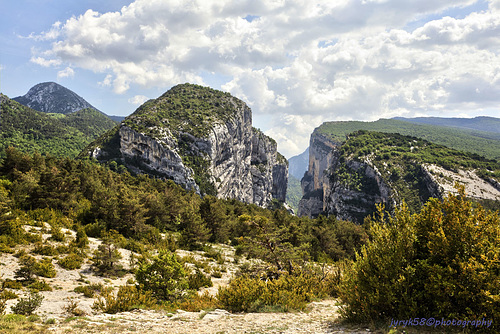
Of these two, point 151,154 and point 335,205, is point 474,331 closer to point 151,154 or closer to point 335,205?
point 151,154

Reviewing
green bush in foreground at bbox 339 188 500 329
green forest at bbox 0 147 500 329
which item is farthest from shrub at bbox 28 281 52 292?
green bush in foreground at bbox 339 188 500 329

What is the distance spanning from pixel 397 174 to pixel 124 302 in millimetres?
106054

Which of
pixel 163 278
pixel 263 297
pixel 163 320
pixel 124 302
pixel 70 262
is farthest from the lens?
pixel 70 262

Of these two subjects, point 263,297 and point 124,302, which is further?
point 263,297

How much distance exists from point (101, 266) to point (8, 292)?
525 cm

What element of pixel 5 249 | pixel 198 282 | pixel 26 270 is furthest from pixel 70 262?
pixel 198 282

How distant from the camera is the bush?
11203 mm

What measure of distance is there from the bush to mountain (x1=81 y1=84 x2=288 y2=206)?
284 feet

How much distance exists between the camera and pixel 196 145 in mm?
110438

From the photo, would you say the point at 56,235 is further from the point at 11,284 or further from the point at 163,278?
the point at 163,278

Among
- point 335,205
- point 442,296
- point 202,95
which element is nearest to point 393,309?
point 442,296

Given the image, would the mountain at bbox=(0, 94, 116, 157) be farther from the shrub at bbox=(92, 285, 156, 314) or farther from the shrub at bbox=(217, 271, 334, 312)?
the shrub at bbox=(217, 271, 334, 312)

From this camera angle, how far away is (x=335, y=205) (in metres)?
111

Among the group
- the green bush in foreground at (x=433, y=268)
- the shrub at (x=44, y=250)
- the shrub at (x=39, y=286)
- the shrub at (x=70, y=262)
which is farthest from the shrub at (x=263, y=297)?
the shrub at (x=44, y=250)
